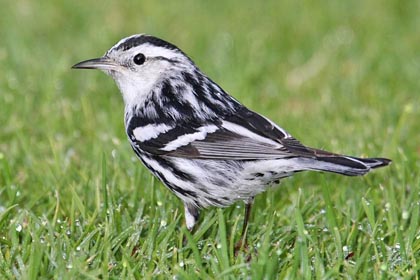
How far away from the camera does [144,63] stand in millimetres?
5023

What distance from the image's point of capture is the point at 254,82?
25.3 ft

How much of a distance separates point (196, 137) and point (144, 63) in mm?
Answer: 801

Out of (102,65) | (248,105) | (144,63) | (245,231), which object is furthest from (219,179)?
(248,105)

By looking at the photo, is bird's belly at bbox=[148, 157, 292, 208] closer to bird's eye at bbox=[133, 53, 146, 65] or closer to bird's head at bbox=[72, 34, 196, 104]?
bird's head at bbox=[72, 34, 196, 104]

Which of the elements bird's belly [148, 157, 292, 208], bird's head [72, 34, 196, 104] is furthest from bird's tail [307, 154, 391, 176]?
bird's head [72, 34, 196, 104]

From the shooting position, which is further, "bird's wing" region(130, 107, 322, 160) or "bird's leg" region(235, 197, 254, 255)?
"bird's leg" region(235, 197, 254, 255)

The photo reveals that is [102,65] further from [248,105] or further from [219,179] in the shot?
[248,105]

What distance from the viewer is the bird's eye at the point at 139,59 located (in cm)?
502

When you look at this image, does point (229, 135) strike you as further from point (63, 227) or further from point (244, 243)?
point (63, 227)

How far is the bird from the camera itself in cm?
425

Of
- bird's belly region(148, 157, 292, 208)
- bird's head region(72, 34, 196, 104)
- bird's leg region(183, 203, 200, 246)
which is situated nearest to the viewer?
bird's belly region(148, 157, 292, 208)

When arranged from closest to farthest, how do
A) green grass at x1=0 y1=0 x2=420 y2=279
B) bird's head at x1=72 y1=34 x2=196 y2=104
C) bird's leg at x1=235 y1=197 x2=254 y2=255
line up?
1. green grass at x1=0 y1=0 x2=420 y2=279
2. bird's leg at x1=235 y1=197 x2=254 y2=255
3. bird's head at x1=72 y1=34 x2=196 y2=104

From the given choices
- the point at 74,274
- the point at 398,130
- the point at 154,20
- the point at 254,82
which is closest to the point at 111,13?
the point at 154,20

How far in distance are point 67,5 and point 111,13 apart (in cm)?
56
